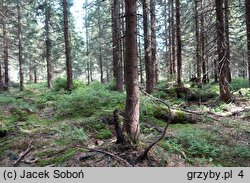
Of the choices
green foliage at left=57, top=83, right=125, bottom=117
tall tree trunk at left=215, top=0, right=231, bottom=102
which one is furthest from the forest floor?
tall tree trunk at left=215, top=0, right=231, bottom=102

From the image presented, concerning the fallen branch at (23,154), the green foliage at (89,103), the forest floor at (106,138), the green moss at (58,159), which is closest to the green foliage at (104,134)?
the forest floor at (106,138)

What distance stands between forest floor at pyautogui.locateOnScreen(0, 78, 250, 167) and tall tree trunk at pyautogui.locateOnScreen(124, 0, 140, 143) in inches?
15.4

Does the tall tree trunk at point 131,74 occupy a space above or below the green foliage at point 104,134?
above

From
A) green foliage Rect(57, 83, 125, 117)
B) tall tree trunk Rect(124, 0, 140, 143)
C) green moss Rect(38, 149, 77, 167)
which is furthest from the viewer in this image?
green foliage Rect(57, 83, 125, 117)

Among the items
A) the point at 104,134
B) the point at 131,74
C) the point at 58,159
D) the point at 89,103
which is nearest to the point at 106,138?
the point at 104,134

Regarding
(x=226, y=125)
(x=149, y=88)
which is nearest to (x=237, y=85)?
(x=149, y=88)

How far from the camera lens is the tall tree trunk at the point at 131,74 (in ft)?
23.2

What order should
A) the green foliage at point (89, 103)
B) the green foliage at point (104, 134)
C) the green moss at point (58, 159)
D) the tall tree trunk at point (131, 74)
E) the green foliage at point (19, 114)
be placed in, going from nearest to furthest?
1. the green moss at point (58, 159)
2. the tall tree trunk at point (131, 74)
3. the green foliage at point (104, 134)
4. the green foliage at point (19, 114)
5. the green foliage at point (89, 103)

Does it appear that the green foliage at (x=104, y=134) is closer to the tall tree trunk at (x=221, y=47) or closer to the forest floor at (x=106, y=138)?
the forest floor at (x=106, y=138)

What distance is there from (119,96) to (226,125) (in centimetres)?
474

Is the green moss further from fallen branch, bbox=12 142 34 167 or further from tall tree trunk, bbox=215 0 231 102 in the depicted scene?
tall tree trunk, bbox=215 0 231 102

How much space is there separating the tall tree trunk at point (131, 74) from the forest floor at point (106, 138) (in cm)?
39

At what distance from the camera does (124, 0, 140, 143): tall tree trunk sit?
7.07 metres

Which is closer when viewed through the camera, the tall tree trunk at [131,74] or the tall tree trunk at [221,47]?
the tall tree trunk at [131,74]
